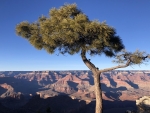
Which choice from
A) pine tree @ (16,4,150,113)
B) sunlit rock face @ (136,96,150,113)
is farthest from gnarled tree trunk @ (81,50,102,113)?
sunlit rock face @ (136,96,150,113)

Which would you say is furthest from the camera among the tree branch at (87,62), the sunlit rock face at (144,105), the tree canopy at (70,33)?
the sunlit rock face at (144,105)

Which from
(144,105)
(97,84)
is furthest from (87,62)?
Result: (144,105)

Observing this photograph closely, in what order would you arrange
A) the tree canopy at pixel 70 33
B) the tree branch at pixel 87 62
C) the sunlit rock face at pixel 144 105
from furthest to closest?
the sunlit rock face at pixel 144 105
the tree branch at pixel 87 62
the tree canopy at pixel 70 33

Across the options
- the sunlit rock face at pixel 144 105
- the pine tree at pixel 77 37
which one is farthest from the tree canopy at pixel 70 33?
the sunlit rock face at pixel 144 105

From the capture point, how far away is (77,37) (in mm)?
10938

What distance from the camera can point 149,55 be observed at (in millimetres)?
11344

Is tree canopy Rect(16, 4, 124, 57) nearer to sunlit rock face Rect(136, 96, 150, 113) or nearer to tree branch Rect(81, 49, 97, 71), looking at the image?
tree branch Rect(81, 49, 97, 71)

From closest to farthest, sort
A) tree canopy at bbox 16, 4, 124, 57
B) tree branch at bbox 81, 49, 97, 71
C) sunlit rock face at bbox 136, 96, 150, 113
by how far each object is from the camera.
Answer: tree canopy at bbox 16, 4, 124, 57 → tree branch at bbox 81, 49, 97, 71 → sunlit rock face at bbox 136, 96, 150, 113

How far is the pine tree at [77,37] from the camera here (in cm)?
1066

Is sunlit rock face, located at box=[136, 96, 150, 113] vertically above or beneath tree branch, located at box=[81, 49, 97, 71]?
beneath

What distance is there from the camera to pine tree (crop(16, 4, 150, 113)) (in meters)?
10.7

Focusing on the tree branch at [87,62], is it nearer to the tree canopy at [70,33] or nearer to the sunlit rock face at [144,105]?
the tree canopy at [70,33]

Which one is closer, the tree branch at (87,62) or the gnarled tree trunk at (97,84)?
the gnarled tree trunk at (97,84)

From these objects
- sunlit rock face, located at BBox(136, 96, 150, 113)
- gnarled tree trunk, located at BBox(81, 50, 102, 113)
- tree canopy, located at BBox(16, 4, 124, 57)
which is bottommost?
sunlit rock face, located at BBox(136, 96, 150, 113)
